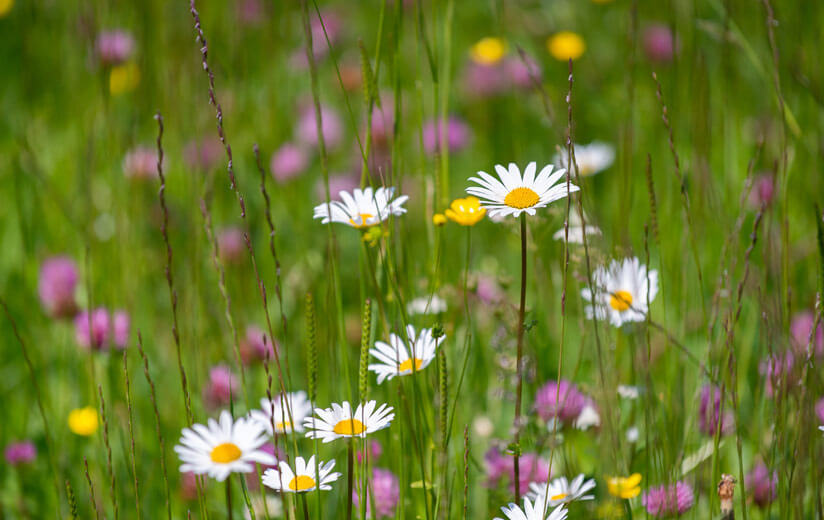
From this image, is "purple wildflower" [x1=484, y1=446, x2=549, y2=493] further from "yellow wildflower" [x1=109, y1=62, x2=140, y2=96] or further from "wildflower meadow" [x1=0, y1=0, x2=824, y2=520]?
"yellow wildflower" [x1=109, y1=62, x2=140, y2=96]

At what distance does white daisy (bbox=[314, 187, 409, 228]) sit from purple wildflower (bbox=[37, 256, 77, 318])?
69cm


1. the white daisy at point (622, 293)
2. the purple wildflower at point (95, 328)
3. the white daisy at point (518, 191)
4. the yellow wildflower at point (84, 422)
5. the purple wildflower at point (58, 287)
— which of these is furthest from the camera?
the purple wildflower at point (58, 287)

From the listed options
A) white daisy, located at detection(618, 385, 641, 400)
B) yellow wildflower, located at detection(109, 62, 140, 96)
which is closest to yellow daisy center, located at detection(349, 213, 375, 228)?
white daisy, located at detection(618, 385, 641, 400)

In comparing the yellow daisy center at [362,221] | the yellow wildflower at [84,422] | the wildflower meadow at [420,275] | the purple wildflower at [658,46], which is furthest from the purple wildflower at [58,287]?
the purple wildflower at [658,46]

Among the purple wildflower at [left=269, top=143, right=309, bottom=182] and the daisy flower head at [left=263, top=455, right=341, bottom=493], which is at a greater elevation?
the purple wildflower at [left=269, top=143, right=309, bottom=182]

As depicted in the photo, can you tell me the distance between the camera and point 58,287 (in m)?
1.31

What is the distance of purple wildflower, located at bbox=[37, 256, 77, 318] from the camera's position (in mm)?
1286

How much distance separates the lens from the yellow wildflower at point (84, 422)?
1015 millimetres

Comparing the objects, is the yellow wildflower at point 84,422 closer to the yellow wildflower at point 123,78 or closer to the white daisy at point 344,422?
the white daisy at point 344,422

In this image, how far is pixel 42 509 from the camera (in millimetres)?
1039

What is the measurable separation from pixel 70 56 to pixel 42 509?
1.33 meters

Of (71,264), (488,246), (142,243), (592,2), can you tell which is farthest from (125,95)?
(592,2)

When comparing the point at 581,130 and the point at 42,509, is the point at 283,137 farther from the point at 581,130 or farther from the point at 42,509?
the point at 42,509

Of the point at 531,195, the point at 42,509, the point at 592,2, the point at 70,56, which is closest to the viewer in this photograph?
the point at 531,195
